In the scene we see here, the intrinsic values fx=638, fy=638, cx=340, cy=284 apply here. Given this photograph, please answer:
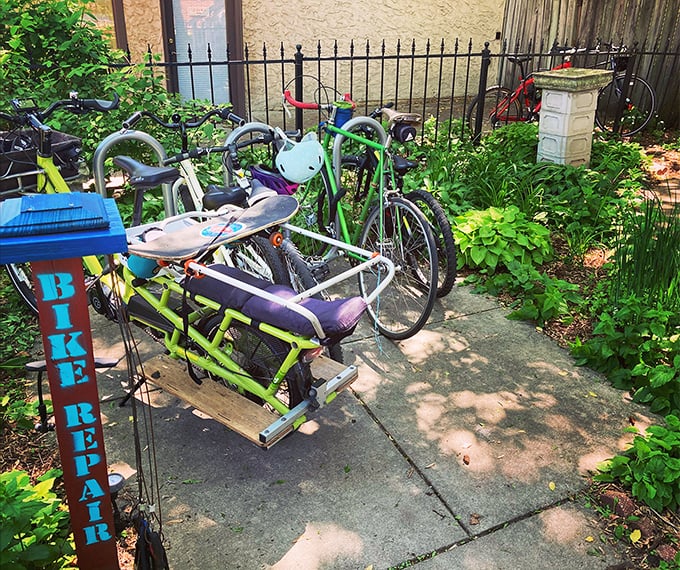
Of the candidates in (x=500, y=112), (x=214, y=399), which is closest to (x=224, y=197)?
(x=214, y=399)

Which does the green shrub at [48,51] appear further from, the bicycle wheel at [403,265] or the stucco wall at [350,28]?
the stucco wall at [350,28]

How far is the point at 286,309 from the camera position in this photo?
2.70 meters

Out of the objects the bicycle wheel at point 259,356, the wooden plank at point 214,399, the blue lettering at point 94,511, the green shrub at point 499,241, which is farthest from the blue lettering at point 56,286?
the green shrub at point 499,241

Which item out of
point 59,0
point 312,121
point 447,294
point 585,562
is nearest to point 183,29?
point 312,121

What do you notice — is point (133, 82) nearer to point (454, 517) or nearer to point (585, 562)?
point (454, 517)

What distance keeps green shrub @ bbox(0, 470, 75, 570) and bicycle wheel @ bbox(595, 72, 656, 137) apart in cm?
788

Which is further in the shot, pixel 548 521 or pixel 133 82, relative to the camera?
pixel 133 82

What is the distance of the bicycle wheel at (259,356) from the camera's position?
9.41 feet

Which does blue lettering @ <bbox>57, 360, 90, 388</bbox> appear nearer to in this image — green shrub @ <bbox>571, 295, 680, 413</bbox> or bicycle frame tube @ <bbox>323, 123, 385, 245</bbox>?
bicycle frame tube @ <bbox>323, 123, 385, 245</bbox>

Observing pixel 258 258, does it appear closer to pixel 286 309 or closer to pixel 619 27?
pixel 286 309

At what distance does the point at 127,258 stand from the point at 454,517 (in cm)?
207

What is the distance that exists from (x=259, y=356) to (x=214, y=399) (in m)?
0.30

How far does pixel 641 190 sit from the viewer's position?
21.2 ft

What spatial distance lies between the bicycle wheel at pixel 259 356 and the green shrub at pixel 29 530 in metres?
1.03
